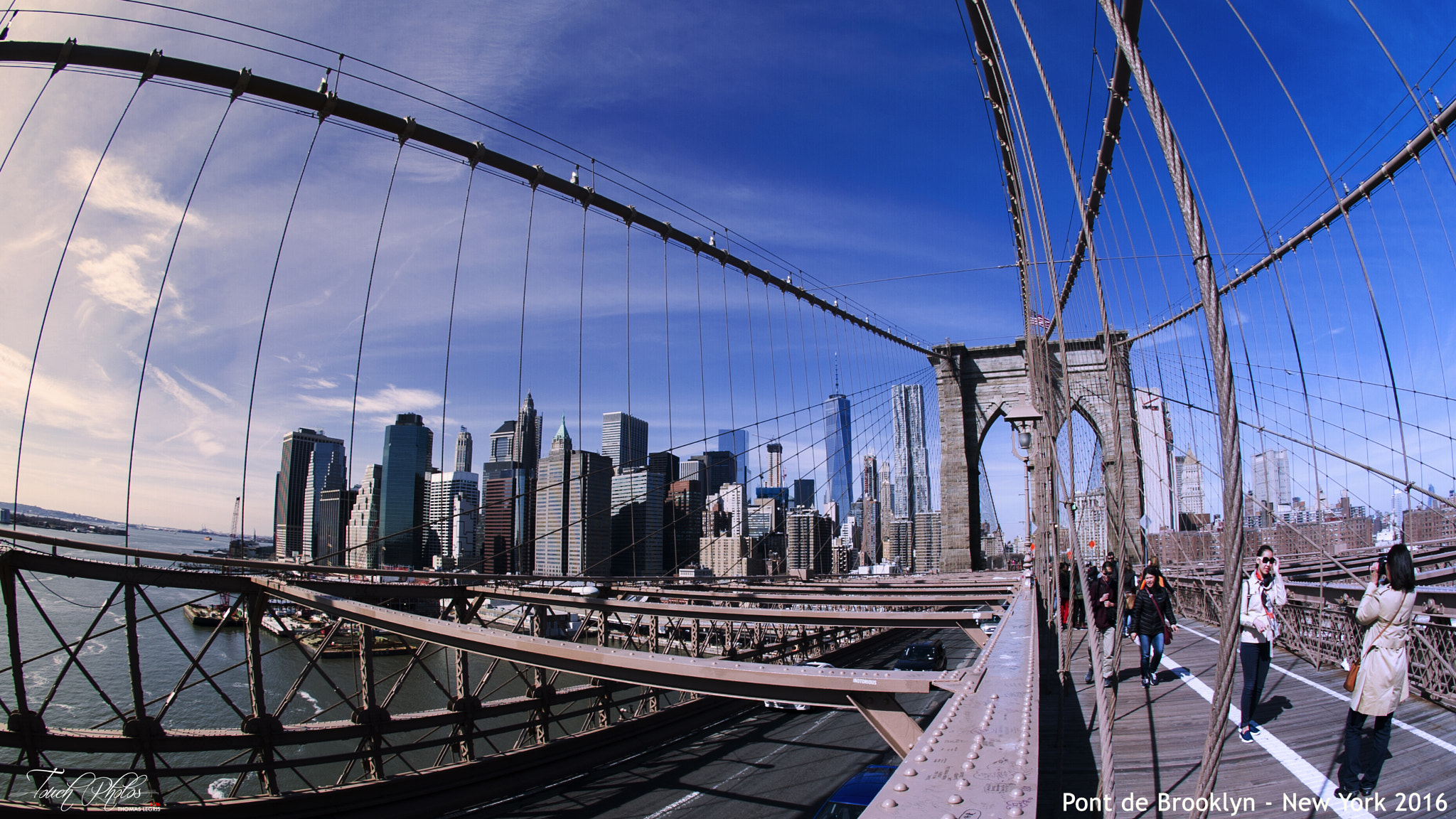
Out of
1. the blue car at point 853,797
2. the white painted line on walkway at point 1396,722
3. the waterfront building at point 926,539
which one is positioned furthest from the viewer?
the waterfront building at point 926,539

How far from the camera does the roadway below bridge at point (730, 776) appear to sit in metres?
10.8

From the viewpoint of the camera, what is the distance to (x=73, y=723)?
2466 centimetres

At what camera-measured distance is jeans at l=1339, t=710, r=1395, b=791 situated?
3309mm

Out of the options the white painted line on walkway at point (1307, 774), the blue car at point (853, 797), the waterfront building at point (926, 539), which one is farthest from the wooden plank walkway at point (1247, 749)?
the waterfront building at point (926, 539)

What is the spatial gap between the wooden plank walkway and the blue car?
2.11 meters

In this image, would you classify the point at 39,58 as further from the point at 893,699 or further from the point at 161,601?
the point at 161,601

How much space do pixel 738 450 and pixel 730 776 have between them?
62083 mm

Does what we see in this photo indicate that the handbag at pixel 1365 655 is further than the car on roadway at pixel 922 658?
No

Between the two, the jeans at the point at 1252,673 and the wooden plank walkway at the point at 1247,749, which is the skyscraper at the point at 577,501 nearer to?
the wooden plank walkway at the point at 1247,749

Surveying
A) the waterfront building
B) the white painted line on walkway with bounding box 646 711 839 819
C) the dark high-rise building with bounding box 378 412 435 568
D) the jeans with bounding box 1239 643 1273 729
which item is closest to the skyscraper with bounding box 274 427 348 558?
the dark high-rise building with bounding box 378 412 435 568

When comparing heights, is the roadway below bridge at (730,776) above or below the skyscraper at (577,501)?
below

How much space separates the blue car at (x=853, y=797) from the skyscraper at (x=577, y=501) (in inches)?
222

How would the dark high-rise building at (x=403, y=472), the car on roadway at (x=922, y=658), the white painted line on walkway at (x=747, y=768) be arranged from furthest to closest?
the dark high-rise building at (x=403, y=472)
the car on roadway at (x=922, y=658)
the white painted line on walkway at (x=747, y=768)

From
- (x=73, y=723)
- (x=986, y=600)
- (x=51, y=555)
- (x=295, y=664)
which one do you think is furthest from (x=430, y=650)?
(x=986, y=600)
